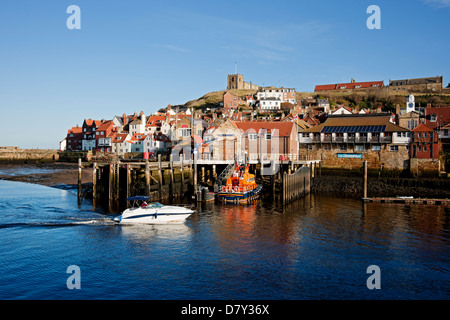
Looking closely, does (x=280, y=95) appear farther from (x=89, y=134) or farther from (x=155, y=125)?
(x=89, y=134)

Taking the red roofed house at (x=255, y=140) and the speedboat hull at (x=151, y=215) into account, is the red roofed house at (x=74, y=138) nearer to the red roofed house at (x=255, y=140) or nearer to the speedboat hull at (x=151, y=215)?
the red roofed house at (x=255, y=140)

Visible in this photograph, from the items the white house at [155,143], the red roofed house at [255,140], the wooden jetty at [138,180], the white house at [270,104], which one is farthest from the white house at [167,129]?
the white house at [270,104]

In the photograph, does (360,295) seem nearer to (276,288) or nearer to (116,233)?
(276,288)

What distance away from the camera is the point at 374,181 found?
175 ft

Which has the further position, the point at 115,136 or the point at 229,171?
the point at 115,136

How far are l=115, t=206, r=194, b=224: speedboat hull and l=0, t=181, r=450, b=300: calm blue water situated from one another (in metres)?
0.92

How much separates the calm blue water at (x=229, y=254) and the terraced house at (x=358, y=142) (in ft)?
80.2

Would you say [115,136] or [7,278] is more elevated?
[115,136]

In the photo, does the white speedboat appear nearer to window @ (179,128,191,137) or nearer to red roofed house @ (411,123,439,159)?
red roofed house @ (411,123,439,159)

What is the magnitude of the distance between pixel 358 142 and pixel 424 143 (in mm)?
10051

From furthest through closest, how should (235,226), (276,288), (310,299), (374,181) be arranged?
1. (374,181)
2. (235,226)
3. (276,288)
4. (310,299)

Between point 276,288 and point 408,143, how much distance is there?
50.3 metres

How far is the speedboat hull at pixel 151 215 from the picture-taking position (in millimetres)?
31266
